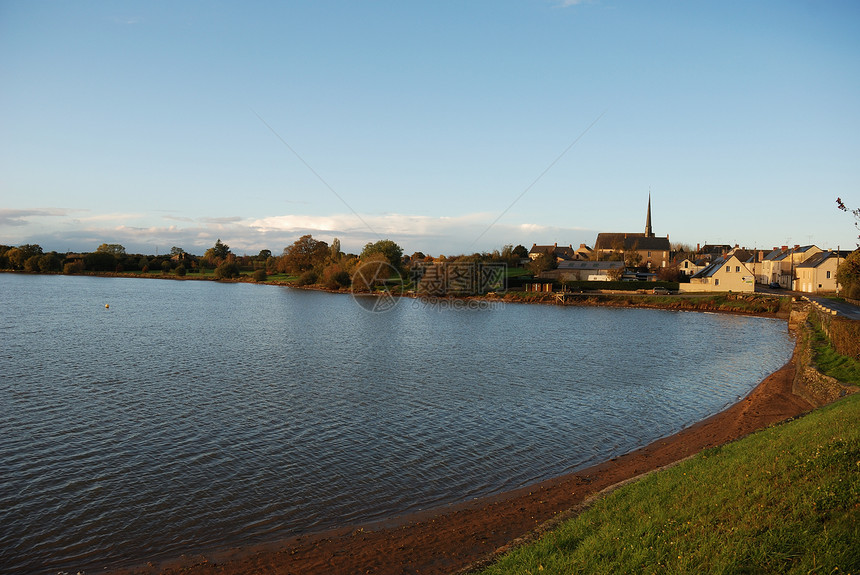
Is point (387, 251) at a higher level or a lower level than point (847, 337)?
higher

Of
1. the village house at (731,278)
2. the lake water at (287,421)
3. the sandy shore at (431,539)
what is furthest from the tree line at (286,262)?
the sandy shore at (431,539)

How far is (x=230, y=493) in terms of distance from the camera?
474 inches

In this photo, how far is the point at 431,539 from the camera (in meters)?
9.90

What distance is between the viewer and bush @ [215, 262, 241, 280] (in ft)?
427

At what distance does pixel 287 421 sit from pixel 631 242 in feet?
396

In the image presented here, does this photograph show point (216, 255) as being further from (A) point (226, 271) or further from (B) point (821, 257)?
(B) point (821, 257)

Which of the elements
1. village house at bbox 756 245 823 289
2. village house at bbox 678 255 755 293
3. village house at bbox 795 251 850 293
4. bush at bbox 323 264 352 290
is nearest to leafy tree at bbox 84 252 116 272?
bush at bbox 323 264 352 290

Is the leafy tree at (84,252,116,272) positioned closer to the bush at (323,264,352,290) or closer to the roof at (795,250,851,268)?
the bush at (323,264,352,290)

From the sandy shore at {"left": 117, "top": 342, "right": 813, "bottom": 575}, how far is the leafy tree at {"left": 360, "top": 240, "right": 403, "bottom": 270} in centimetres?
8808

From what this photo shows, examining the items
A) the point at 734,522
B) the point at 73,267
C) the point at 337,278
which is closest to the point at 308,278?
the point at 337,278

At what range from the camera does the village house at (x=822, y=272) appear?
208ft

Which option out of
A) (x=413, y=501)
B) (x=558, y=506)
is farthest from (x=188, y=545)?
(x=558, y=506)

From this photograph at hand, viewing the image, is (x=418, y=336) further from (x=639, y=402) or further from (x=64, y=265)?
(x=64, y=265)

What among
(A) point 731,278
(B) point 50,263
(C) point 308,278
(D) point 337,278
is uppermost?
(B) point 50,263
